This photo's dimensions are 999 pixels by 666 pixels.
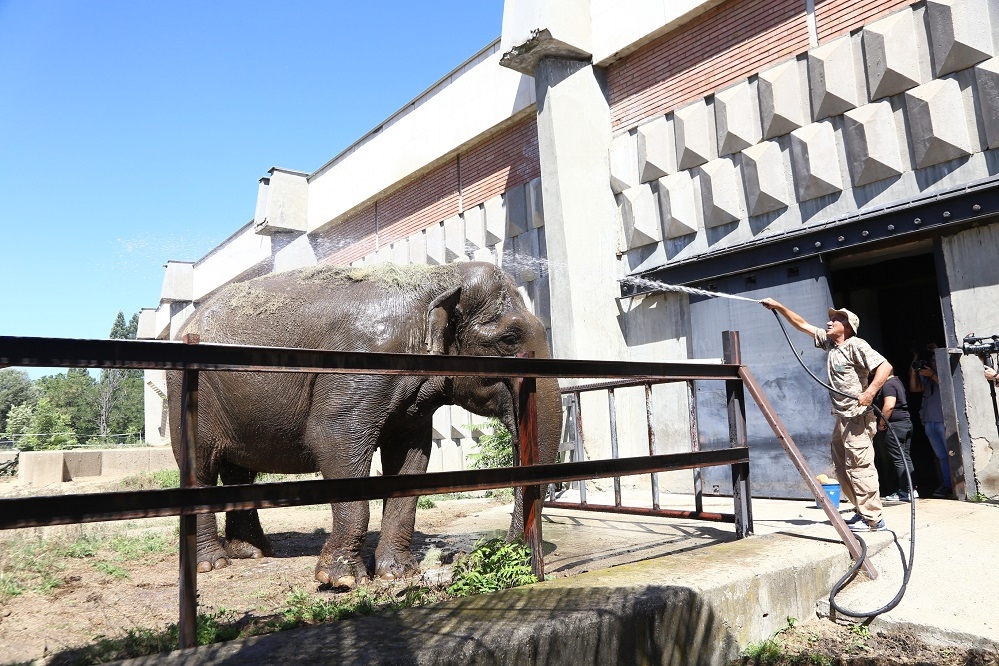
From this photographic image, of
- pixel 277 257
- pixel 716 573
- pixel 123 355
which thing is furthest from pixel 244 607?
pixel 277 257

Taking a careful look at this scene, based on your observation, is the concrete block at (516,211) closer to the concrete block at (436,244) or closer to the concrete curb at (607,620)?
the concrete block at (436,244)

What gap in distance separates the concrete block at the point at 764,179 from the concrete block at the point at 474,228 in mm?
5557

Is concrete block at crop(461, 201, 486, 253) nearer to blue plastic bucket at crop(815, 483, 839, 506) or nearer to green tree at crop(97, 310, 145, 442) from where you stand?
blue plastic bucket at crop(815, 483, 839, 506)

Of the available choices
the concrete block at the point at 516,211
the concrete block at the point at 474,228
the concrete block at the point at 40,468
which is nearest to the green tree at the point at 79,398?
the concrete block at the point at 40,468

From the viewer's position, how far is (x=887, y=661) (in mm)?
3514

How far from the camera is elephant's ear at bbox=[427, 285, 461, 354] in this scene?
516cm

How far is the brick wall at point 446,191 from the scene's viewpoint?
41.3 feet

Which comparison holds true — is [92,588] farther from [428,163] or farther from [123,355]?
[428,163]

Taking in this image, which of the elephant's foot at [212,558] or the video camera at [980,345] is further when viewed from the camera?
the video camera at [980,345]

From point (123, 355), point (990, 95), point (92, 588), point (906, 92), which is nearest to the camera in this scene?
point (123, 355)

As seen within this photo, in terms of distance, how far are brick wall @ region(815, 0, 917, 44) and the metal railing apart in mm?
6736

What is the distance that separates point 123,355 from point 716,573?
9.40ft

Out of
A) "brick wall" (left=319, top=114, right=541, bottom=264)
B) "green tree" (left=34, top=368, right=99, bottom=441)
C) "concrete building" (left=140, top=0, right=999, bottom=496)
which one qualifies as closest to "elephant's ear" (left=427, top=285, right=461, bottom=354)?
"concrete building" (left=140, top=0, right=999, bottom=496)

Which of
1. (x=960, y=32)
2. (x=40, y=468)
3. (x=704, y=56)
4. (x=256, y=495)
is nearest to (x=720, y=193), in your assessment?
(x=704, y=56)
